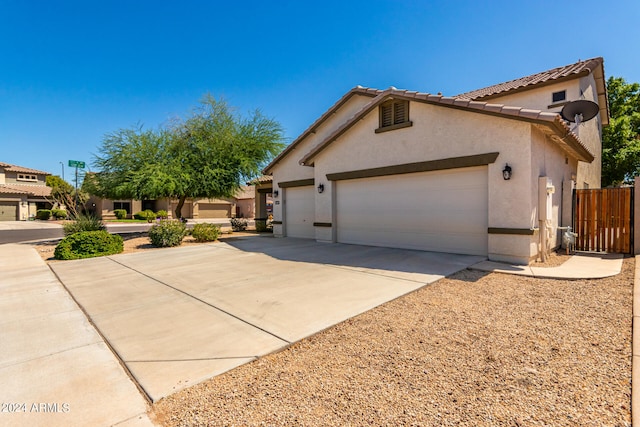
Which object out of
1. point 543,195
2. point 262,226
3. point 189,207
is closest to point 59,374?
point 543,195

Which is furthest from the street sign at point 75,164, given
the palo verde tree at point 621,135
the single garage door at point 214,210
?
the palo verde tree at point 621,135

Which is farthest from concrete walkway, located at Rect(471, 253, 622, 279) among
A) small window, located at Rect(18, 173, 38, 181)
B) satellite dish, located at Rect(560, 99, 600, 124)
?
small window, located at Rect(18, 173, 38, 181)

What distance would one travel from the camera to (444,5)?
421 inches

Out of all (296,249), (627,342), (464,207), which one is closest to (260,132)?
→ (296,249)

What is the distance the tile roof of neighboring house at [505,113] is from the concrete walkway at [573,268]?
3.47 m

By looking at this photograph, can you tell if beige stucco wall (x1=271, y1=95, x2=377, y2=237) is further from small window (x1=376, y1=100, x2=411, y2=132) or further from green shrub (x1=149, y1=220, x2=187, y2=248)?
green shrub (x1=149, y1=220, x2=187, y2=248)

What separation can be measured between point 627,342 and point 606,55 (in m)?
17.3

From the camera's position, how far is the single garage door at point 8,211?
38.5 metres

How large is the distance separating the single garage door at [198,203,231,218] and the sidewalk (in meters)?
40.1

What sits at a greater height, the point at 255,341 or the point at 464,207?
the point at 464,207

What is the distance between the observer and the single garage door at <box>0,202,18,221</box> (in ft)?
126

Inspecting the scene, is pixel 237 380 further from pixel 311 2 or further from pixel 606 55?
pixel 606 55

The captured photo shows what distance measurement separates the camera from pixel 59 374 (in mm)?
3252

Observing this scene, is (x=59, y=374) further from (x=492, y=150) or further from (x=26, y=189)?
(x=26, y=189)
